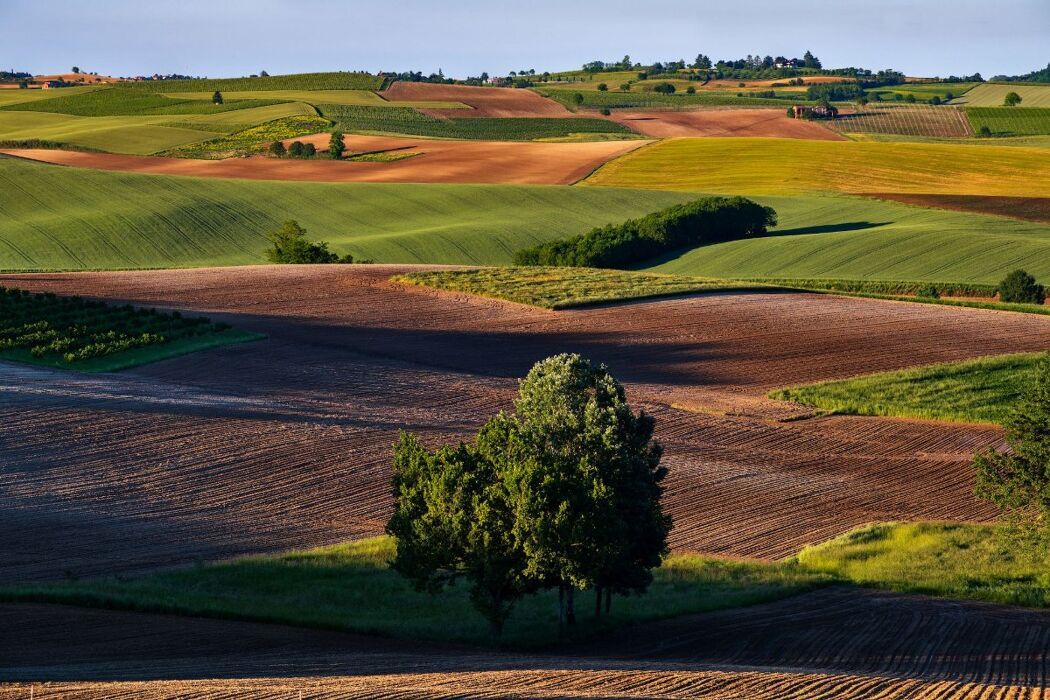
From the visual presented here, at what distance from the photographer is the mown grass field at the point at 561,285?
8069 cm

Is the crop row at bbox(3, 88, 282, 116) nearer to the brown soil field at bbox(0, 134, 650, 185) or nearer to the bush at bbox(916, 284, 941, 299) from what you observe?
the brown soil field at bbox(0, 134, 650, 185)

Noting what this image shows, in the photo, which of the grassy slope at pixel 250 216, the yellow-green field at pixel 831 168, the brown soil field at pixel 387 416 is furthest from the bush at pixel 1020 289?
the yellow-green field at pixel 831 168

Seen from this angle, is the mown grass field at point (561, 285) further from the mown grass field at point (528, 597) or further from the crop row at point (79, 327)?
the mown grass field at point (528, 597)

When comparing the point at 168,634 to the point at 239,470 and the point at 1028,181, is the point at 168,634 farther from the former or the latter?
the point at 1028,181

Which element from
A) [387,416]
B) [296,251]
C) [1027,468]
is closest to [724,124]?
[296,251]

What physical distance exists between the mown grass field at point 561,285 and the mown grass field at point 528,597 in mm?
40104

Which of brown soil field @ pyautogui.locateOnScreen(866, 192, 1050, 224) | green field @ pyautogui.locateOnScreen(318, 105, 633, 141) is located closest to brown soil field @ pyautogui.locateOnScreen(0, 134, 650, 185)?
green field @ pyautogui.locateOnScreen(318, 105, 633, 141)

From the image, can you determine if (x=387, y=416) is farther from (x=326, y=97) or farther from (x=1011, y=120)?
(x=1011, y=120)

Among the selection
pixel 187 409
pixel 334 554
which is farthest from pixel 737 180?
pixel 334 554

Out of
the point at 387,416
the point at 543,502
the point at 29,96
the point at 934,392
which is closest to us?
the point at 543,502

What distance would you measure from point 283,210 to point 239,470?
78.8 m

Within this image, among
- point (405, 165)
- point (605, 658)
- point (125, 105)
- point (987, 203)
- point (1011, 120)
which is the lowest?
point (605, 658)

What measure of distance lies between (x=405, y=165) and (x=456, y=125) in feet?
109

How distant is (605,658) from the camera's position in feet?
97.1
